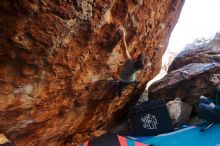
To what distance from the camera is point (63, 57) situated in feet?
11.3

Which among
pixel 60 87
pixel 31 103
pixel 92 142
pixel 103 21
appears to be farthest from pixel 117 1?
pixel 92 142

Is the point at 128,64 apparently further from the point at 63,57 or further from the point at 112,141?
the point at 112,141

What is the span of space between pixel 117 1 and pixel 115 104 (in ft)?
9.13

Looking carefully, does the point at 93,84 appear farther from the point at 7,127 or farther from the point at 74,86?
the point at 7,127

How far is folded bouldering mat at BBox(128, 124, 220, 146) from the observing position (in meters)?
4.37

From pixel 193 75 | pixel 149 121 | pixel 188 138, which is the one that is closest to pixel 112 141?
pixel 149 121

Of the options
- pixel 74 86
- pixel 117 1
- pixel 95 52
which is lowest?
pixel 74 86

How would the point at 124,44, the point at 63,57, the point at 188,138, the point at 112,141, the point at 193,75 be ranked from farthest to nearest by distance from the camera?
the point at 193,75 < the point at 112,141 < the point at 188,138 < the point at 124,44 < the point at 63,57

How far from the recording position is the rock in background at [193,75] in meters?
5.84

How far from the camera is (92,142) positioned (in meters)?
4.96

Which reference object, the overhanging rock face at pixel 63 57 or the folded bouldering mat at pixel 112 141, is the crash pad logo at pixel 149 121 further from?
the overhanging rock face at pixel 63 57

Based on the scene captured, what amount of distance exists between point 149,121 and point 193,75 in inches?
68.0

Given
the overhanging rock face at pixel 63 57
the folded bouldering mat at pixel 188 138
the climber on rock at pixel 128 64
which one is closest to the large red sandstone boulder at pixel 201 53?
the overhanging rock face at pixel 63 57

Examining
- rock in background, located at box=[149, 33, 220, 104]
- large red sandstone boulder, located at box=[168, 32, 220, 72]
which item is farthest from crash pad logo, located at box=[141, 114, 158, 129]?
large red sandstone boulder, located at box=[168, 32, 220, 72]
